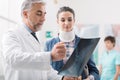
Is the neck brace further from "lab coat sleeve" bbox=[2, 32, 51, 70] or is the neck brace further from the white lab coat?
"lab coat sleeve" bbox=[2, 32, 51, 70]

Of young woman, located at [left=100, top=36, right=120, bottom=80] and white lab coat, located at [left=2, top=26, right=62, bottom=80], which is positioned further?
young woman, located at [left=100, top=36, right=120, bottom=80]

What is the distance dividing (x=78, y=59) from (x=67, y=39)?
1.28 feet

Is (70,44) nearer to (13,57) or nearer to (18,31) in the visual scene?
(18,31)

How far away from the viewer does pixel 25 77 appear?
1.44 m

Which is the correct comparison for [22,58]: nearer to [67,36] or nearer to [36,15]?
[36,15]

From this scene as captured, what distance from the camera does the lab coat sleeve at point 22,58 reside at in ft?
4.06

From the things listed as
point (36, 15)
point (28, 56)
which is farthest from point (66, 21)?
point (28, 56)

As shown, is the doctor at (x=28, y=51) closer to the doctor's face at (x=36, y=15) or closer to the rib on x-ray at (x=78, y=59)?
the doctor's face at (x=36, y=15)

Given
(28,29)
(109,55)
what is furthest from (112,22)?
(28,29)

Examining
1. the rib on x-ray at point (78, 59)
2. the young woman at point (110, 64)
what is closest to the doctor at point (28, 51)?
the rib on x-ray at point (78, 59)

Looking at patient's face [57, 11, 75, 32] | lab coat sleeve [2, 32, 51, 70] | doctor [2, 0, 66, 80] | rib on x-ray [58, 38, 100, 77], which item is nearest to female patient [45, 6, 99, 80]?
patient's face [57, 11, 75, 32]

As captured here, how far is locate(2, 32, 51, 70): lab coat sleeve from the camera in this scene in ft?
4.06

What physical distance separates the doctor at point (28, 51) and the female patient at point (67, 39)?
161 millimetres

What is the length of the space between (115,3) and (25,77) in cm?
361
